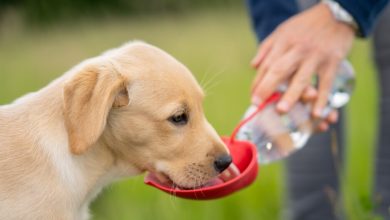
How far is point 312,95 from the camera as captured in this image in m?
3.15

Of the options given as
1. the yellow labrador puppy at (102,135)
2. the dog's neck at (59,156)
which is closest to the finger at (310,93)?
the yellow labrador puppy at (102,135)

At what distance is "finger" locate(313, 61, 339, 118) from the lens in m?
3.13

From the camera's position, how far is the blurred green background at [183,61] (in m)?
4.23

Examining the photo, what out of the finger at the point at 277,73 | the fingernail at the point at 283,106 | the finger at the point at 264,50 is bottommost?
the fingernail at the point at 283,106

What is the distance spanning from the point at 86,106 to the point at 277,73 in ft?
3.02

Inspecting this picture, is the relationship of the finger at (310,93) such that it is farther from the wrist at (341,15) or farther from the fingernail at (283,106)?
the wrist at (341,15)

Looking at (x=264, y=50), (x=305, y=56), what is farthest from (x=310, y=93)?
(x=264, y=50)

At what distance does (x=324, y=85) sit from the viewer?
10.3 ft

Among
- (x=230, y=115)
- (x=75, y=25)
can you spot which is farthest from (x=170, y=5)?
(x=230, y=115)

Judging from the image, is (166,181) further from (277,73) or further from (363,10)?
(363,10)

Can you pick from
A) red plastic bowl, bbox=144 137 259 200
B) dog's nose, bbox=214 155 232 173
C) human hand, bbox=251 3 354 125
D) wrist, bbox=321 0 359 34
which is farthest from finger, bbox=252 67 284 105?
dog's nose, bbox=214 155 232 173

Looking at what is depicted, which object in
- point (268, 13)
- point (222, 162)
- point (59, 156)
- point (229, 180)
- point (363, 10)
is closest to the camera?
point (59, 156)

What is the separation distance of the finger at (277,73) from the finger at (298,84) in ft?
0.13

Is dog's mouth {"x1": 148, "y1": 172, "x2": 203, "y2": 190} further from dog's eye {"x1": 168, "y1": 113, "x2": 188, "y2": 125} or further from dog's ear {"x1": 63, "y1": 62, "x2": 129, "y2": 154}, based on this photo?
dog's ear {"x1": 63, "y1": 62, "x2": 129, "y2": 154}
